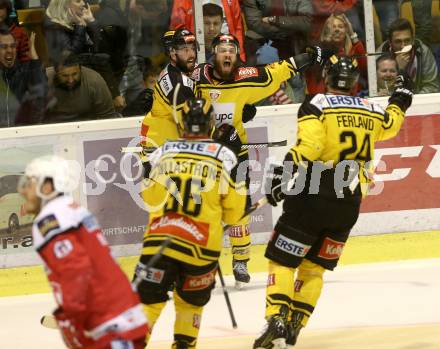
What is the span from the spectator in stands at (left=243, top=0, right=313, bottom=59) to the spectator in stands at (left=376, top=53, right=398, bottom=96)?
64cm

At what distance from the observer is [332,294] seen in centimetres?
756

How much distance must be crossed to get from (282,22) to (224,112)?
4.74ft

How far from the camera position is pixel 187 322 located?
558 centimetres

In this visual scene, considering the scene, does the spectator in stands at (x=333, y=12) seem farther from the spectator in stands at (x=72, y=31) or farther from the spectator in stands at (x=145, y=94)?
the spectator in stands at (x=72, y=31)

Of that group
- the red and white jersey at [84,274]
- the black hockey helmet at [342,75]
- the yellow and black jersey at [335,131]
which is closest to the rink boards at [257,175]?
the black hockey helmet at [342,75]

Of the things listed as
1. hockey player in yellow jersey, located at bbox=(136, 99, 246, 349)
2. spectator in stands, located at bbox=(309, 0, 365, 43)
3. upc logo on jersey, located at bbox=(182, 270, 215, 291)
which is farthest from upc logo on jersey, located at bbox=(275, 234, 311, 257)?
spectator in stands, located at bbox=(309, 0, 365, 43)

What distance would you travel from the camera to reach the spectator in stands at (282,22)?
8.91 metres

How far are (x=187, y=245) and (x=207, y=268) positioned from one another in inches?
7.1

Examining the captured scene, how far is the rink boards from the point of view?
8578 millimetres

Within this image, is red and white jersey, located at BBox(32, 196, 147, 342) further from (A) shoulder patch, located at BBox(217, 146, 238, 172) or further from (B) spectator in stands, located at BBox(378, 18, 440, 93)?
(B) spectator in stands, located at BBox(378, 18, 440, 93)

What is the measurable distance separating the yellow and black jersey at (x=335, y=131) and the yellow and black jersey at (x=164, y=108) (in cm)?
165

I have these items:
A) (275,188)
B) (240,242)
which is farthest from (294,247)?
(240,242)

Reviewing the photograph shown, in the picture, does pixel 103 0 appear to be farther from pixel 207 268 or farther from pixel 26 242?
pixel 207 268

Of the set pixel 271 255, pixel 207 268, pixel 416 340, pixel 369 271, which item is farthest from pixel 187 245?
pixel 369 271
